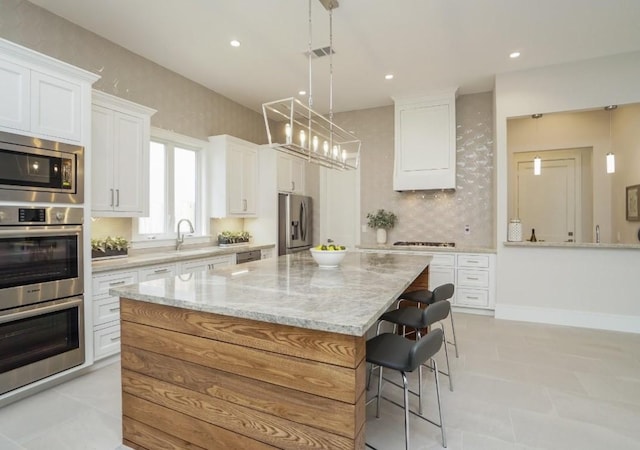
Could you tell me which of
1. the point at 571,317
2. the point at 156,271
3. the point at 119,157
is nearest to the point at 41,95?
the point at 119,157

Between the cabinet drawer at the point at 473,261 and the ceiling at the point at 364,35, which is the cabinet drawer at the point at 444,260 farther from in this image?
the ceiling at the point at 364,35

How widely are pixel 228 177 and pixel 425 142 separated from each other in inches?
117

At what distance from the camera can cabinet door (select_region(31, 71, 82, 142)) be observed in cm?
248

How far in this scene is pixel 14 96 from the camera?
2.36 m

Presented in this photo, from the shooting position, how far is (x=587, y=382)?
106 inches

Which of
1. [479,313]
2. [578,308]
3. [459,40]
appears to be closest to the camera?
[459,40]

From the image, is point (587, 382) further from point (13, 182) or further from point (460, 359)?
point (13, 182)

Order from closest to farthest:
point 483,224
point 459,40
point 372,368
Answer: point 372,368 < point 459,40 < point 483,224

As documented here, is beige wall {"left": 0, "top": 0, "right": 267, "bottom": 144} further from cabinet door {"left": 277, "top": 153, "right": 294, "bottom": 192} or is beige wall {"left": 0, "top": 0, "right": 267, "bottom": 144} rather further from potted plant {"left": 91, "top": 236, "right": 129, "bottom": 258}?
potted plant {"left": 91, "top": 236, "right": 129, "bottom": 258}

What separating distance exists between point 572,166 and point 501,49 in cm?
283

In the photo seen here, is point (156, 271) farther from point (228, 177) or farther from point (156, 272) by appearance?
point (228, 177)

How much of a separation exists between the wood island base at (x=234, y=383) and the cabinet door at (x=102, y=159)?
1691 millimetres

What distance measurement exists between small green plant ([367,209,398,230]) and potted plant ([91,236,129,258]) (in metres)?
3.61

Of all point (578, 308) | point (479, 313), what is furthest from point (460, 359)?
point (578, 308)
